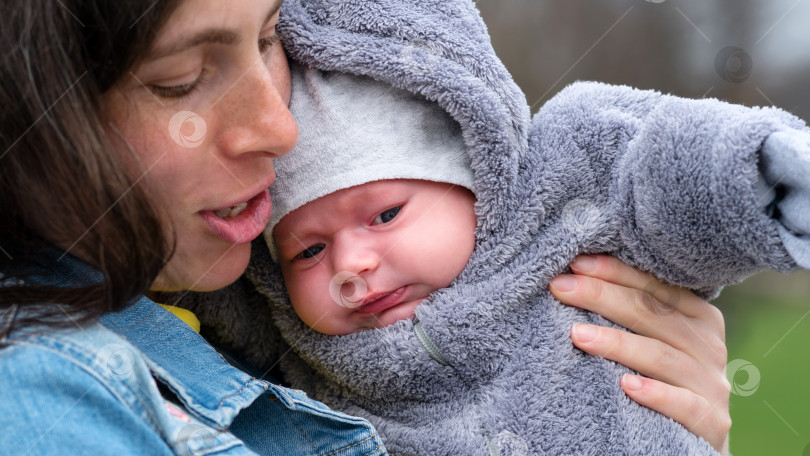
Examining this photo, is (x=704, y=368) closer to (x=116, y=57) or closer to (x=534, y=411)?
(x=534, y=411)

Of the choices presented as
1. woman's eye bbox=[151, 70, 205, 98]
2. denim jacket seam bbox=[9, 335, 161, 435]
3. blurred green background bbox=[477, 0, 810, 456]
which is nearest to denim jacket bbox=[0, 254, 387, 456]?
denim jacket seam bbox=[9, 335, 161, 435]

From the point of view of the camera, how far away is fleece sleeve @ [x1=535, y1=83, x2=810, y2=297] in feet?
3.12

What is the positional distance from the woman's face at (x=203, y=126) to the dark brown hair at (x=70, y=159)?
0.12ft

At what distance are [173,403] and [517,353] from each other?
55 centimetres

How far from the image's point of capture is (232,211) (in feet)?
3.58

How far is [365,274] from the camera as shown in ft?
3.84

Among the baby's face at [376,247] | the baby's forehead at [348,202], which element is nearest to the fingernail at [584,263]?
the baby's face at [376,247]

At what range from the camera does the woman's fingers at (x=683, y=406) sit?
1.12 meters

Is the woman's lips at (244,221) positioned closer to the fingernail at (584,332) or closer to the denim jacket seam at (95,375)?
the denim jacket seam at (95,375)

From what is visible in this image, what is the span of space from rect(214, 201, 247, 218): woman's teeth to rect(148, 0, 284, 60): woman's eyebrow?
285mm

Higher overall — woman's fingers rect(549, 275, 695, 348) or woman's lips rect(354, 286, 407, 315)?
woman's lips rect(354, 286, 407, 315)

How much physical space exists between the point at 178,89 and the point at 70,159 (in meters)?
0.16

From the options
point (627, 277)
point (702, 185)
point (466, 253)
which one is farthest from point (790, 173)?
point (466, 253)

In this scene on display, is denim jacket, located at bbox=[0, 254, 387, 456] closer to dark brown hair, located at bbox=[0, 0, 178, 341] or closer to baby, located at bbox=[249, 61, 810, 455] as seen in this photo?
dark brown hair, located at bbox=[0, 0, 178, 341]
